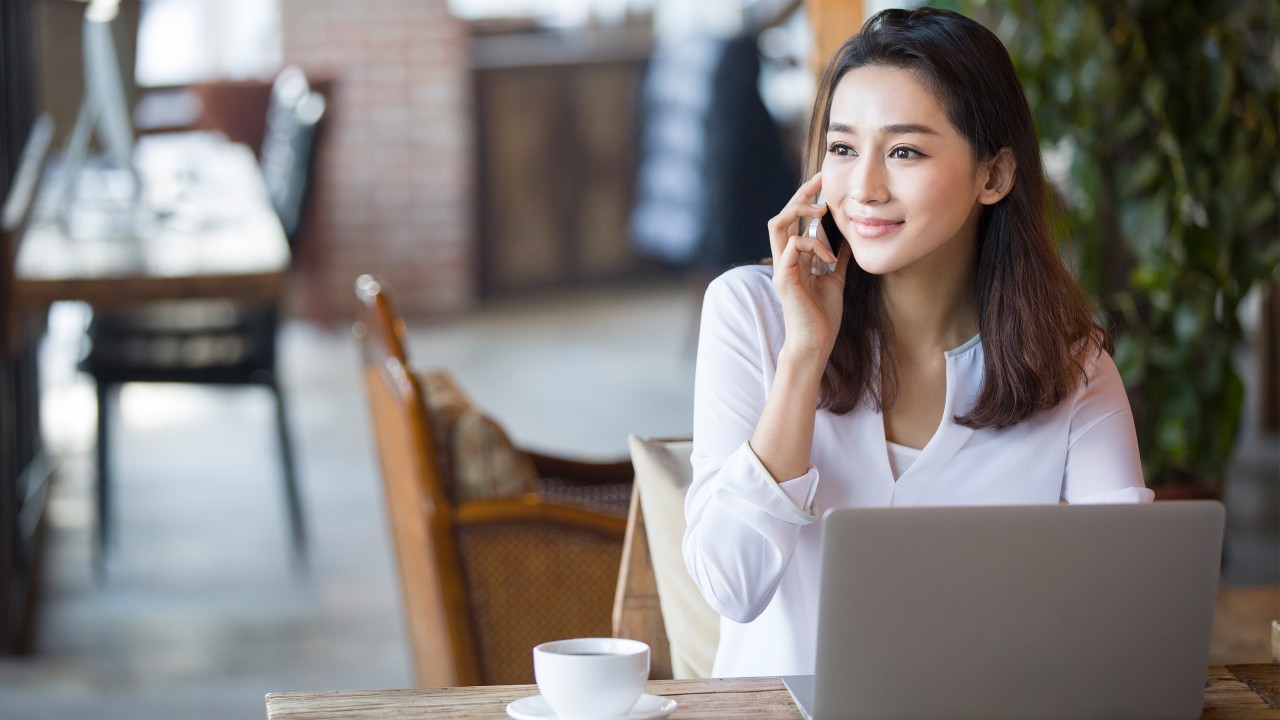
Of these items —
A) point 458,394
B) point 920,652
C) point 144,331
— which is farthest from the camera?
point 144,331

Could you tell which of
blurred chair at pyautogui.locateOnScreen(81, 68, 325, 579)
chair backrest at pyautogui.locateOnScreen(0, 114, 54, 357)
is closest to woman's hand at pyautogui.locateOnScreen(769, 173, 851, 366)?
chair backrest at pyautogui.locateOnScreen(0, 114, 54, 357)

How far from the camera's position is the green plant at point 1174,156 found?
2.46 metres

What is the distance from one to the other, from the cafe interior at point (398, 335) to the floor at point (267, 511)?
15 millimetres

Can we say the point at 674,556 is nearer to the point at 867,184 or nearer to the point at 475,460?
the point at 867,184

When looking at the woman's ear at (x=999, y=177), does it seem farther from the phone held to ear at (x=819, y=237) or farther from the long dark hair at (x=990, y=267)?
the phone held to ear at (x=819, y=237)

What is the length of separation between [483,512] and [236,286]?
1403 mm

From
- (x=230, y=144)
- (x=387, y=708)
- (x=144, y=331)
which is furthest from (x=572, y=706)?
(x=230, y=144)

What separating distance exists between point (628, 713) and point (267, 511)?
3314mm

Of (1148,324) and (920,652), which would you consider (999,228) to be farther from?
(1148,324)

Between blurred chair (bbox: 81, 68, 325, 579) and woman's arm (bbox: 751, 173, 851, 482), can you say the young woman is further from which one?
Answer: blurred chair (bbox: 81, 68, 325, 579)

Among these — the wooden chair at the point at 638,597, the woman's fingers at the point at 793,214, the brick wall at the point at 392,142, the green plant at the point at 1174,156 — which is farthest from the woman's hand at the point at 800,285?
the brick wall at the point at 392,142

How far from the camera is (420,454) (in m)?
1.98

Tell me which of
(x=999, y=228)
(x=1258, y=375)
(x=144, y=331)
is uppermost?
(x=999, y=228)

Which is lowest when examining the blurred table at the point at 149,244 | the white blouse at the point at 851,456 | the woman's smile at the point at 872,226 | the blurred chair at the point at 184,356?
the blurred chair at the point at 184,356
